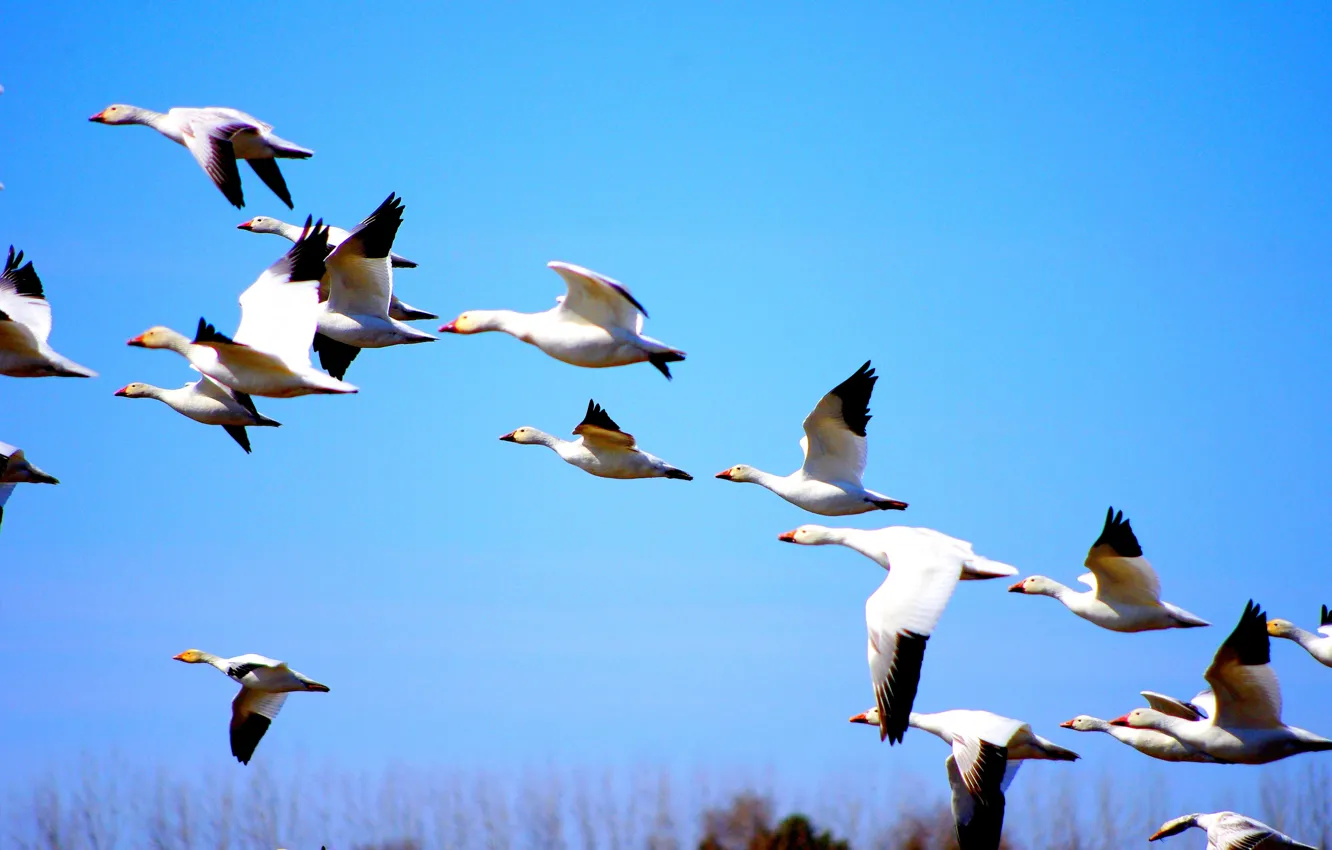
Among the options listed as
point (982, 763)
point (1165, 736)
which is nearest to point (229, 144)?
point (982, 763)

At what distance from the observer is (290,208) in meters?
12.6

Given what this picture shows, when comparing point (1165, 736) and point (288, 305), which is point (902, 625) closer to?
point (1165, 736)

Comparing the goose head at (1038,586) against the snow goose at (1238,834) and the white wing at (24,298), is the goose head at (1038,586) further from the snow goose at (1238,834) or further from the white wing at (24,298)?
the white wing at (24,298)

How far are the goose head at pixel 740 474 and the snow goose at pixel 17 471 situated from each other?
5181 mm

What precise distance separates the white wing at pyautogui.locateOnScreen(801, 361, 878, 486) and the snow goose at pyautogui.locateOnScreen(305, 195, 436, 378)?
291 centimetres

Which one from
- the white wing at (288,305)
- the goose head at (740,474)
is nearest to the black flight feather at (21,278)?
the white wing at (288,305)

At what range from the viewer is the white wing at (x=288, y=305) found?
34.7 feet

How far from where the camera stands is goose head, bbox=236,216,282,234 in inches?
603

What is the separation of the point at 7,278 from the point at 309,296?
3.54 m

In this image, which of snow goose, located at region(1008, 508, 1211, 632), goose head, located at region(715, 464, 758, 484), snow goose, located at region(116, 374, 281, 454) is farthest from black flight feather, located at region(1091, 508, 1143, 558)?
snow goose, located at region(116, 374, 281, 454)

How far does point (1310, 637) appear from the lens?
43.1ft

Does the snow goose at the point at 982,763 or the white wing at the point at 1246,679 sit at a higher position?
the white wing at the point at 1246,679

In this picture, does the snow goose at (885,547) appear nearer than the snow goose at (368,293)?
Yes

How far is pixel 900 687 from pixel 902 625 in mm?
400
